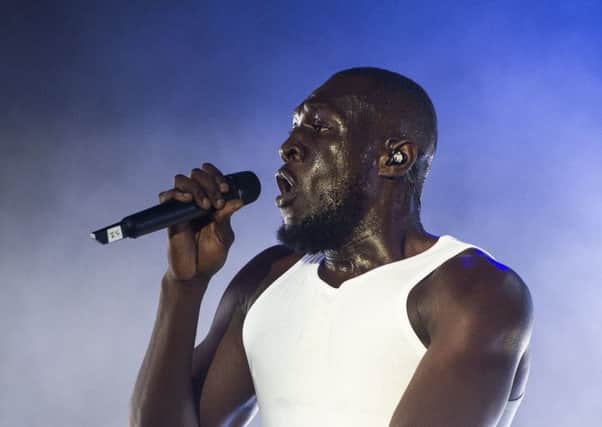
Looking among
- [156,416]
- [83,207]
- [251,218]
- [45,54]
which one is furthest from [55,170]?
[156,416]

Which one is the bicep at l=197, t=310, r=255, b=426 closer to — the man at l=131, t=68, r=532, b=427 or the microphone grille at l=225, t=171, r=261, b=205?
the man at l=131, t=68, r=532, b=427

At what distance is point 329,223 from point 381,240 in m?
0.10

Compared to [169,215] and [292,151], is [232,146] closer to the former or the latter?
[292,151]

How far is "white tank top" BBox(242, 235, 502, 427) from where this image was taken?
1.50 meters

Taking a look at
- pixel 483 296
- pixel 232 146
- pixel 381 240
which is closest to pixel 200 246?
pixel 381 240

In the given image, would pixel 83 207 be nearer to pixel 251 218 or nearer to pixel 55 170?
pixel 55 170

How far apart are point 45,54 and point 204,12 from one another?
50cm

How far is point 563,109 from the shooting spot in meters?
2.71

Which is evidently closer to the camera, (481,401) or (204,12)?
(481,401)

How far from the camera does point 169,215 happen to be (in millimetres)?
1478

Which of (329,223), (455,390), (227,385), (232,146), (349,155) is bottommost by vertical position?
(455,390)

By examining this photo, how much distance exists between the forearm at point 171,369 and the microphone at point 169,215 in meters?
0.15

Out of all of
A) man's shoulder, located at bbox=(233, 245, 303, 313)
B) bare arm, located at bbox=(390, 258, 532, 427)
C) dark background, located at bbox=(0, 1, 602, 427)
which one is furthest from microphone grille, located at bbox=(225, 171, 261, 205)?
dark background, located at bbox=(0, 1, 602, 427)

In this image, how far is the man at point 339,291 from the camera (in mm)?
1496
